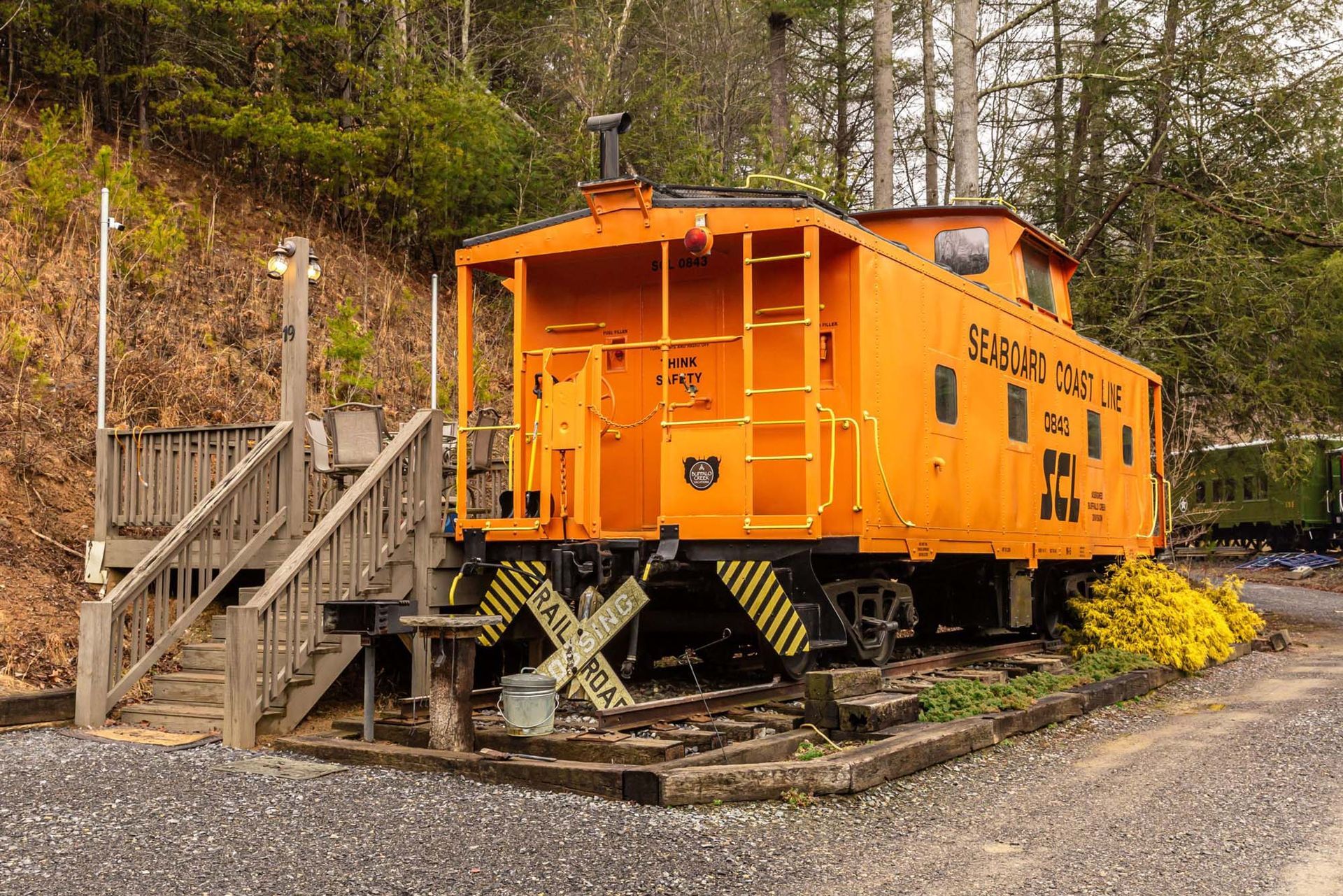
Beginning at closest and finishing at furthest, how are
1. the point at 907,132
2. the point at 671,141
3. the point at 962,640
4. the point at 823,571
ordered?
the point at 823,571
the point at 962,640
the point at 671,141
the point at 907,132

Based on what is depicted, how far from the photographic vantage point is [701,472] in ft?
24.9

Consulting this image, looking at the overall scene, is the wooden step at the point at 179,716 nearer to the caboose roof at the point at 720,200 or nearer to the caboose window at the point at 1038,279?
the caboose roof at the point at 720,200

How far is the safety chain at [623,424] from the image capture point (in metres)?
7.85

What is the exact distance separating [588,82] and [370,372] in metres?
7.85

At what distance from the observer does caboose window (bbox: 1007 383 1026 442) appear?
32.7 ft

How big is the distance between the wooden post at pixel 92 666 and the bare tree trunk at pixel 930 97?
1509 centimetres

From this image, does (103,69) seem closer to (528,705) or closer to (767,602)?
(767,602)

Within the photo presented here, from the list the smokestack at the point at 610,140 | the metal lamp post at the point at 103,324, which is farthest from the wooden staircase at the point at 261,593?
the smokestack at the point at 610,140

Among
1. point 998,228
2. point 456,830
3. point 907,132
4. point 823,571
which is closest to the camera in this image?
point 456,830

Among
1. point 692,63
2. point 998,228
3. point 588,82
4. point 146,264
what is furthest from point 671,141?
point 998,228

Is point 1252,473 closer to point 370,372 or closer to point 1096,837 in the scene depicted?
point 370,372

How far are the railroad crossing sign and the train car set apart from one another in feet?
0.57

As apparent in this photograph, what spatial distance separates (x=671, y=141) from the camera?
2073 cm

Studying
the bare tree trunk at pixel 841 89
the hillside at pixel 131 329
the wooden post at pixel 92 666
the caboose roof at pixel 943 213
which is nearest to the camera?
the wooden post at pixel 92 666
